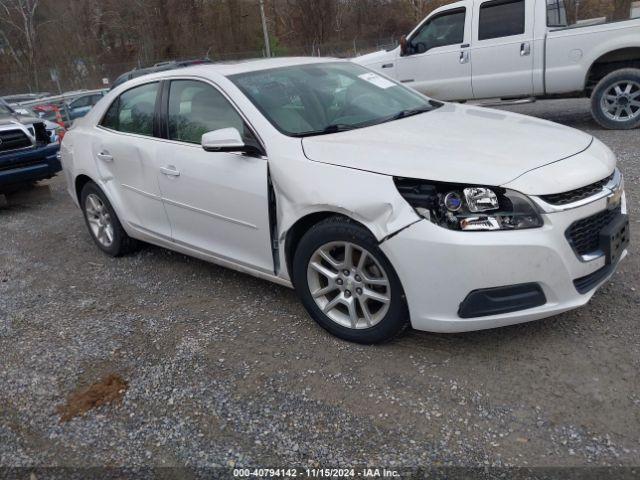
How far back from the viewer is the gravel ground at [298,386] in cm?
254

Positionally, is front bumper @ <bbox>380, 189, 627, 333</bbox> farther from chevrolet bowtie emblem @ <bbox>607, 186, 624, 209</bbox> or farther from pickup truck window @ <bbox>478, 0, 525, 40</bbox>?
pickup truck window @ <bbox>478, 0, 525, 40</bbox>

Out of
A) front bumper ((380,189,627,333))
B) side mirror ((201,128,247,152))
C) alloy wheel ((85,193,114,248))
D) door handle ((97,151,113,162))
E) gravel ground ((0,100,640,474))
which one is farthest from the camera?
→ alloy wheel ((85,193,114,248))

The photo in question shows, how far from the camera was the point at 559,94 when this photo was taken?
824 centimetres

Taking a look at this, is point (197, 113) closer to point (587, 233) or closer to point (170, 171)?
point (170, 171)

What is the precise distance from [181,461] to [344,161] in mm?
1689

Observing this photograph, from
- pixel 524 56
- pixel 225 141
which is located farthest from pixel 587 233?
pixel 524 56

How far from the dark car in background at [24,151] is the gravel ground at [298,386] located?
3.89 m

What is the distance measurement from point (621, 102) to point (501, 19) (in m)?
2.02

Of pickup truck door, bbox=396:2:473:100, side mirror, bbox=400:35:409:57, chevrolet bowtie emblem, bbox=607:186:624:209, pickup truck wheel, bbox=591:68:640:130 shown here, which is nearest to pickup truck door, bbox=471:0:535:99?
pickup truck door, bbox=396:2:473:100

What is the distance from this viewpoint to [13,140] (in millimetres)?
7637

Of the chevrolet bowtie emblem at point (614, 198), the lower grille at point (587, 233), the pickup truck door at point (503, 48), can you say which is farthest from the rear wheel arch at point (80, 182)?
the pickup truck door at point (503, 48)

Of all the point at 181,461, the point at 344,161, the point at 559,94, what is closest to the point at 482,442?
the point at 181,461

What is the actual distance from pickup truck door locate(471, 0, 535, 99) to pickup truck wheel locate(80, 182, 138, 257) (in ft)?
19.1

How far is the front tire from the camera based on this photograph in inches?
120
